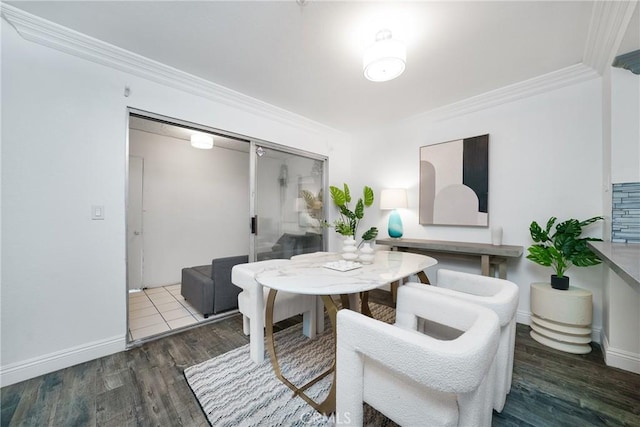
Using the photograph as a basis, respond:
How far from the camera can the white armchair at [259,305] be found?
179 centimetres

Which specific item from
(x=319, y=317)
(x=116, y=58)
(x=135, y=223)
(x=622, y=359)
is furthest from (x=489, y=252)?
(x=135, y=223)

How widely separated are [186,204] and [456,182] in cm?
413

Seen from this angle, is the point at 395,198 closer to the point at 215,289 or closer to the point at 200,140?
the point at 215,289

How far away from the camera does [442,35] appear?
1792 mm

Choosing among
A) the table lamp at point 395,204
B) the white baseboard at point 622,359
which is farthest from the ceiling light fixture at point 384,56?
the white baseboard at point 622,359

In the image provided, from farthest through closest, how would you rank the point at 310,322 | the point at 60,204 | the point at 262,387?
the point at 310,322, the point at 60,204, the point at 262,387

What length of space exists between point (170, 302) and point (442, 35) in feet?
13.3

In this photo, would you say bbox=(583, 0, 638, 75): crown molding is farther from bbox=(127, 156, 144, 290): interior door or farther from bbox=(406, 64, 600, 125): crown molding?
bbox=(127, 156, 144, 290): interior door

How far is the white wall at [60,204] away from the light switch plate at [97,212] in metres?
0.03

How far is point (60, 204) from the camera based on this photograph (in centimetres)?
180

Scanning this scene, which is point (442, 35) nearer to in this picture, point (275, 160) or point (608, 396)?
point (275, 160)

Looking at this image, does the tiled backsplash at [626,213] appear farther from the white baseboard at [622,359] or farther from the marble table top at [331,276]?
the marble table top at [331,276]

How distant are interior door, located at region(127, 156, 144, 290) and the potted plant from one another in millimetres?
4889

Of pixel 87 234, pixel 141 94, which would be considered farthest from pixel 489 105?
pixel 87 234
